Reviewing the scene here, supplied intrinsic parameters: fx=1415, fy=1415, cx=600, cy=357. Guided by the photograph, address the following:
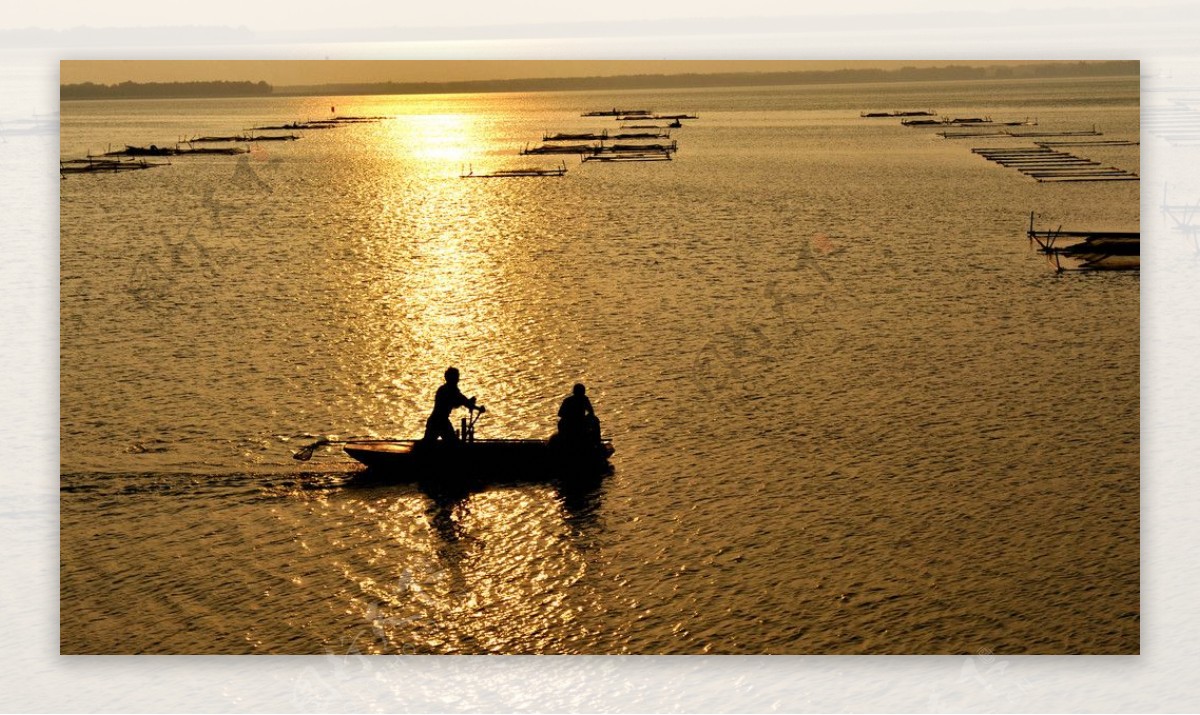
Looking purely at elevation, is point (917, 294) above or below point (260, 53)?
below

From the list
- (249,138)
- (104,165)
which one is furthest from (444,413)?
(249,138)

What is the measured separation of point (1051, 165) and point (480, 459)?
57.5m

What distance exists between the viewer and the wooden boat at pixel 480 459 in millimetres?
21984

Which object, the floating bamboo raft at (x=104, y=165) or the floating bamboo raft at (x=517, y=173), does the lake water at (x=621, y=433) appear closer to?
the floating bamboo raft at (x=104, y=165)

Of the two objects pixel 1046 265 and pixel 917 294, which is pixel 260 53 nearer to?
pixel 917 294

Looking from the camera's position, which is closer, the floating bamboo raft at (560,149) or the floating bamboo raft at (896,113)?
the floating bamboo raft at (560,149)

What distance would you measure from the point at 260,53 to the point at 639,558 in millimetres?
8317

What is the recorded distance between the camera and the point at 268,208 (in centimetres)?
5831

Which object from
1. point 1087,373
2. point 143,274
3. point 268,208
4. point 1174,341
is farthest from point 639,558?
point 268,208

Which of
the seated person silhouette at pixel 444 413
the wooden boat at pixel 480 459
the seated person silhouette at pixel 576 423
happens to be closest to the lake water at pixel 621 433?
the wooden boat at pixel 480 459

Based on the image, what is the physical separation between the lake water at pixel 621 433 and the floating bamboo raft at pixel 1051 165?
13684 mm

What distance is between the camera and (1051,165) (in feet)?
238

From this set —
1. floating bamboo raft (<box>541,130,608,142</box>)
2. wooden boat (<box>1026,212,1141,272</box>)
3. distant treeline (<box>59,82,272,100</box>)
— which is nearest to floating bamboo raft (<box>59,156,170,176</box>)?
distant treeline (<box>59,82,272,100</box>)

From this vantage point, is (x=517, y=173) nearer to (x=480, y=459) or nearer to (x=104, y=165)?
(x=104, y=165)
